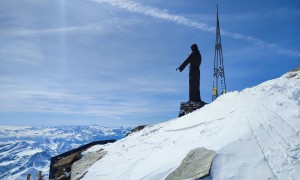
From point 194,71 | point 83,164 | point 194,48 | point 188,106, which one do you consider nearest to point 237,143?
point 83,164

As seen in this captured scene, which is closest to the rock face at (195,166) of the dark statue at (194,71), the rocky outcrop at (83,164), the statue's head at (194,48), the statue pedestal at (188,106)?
the rocky outcrop at (83,164)

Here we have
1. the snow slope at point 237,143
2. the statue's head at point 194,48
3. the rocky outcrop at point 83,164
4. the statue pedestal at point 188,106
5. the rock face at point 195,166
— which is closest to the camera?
the snow slope at point 237,143

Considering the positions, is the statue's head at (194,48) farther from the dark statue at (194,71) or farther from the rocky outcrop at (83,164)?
the rocky outcrop at (83,164)

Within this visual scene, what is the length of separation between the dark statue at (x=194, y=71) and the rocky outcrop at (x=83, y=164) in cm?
570

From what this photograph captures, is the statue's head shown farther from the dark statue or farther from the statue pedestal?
the statue pedestal

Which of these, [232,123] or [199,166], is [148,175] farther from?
[232,123]

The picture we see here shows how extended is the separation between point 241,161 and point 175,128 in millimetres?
4152

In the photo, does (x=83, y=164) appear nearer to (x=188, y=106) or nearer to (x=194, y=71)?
(x=188, y=106)

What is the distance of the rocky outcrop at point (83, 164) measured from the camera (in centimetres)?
970

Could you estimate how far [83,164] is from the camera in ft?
35.4

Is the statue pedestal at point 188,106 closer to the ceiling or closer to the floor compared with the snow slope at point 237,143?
closer to the ceiling

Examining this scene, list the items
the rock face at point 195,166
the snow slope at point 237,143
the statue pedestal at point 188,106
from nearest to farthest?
the snow slope at point 237,143
the rock face at point 195,166
the statue pedestal at point 188,106

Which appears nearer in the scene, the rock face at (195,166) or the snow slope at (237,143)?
the snow slope at (237,143)

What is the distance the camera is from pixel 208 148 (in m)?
6.09
